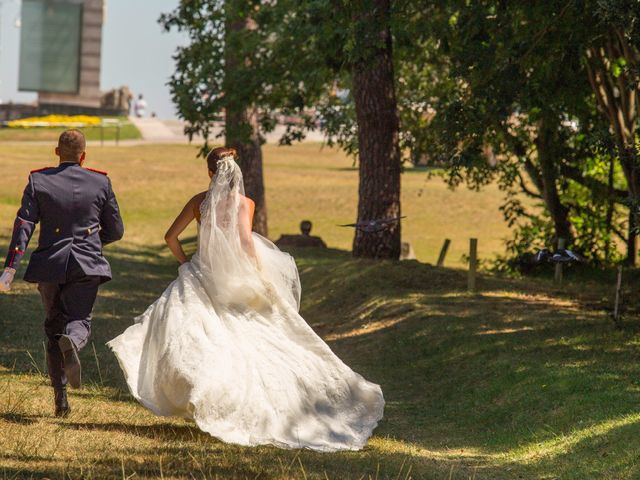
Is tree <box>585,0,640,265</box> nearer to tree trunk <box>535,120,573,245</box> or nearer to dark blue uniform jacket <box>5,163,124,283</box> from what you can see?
tree trunk <box>535,120,573,245</box>

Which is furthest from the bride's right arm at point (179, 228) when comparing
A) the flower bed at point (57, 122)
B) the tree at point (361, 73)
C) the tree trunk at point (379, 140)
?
the flower bed at point (57, 122)

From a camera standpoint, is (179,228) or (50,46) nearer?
(179,228)

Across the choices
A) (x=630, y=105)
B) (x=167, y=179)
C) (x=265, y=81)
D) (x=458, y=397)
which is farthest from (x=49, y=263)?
(x=167, y=179)

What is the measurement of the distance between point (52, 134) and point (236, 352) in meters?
54.1

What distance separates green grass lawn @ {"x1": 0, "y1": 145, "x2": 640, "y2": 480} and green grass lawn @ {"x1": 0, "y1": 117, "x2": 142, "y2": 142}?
35338mm

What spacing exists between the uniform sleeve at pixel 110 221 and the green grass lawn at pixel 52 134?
5018 centimetres

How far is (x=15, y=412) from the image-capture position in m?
9.44

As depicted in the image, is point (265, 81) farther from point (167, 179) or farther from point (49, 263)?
point (167, 179)

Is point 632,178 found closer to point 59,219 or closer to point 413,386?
point 413,386

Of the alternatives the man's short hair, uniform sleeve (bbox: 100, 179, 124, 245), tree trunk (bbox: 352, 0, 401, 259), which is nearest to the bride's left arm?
uniform sleeve (bbox: 100, 179, 124, 245)

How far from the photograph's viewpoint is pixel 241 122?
2548 cm

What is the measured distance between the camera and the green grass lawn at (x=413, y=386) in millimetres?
8336

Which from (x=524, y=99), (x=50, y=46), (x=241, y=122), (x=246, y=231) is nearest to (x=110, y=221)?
(x=246, y=231)

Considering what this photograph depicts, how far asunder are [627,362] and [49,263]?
249 inches
